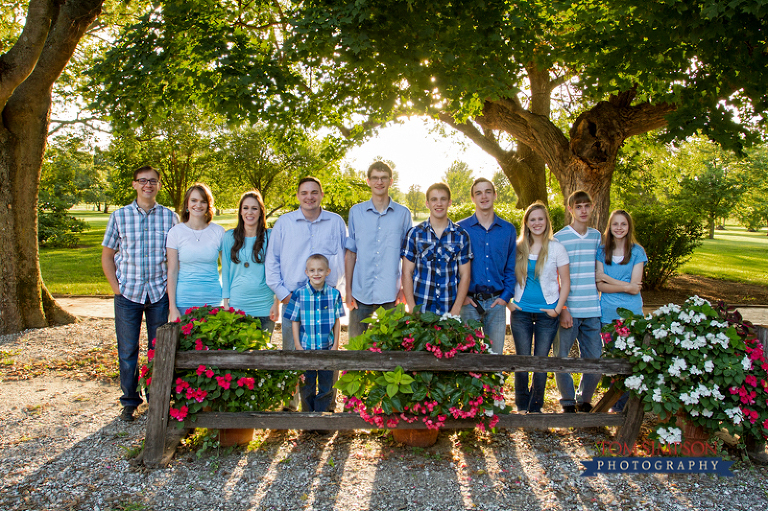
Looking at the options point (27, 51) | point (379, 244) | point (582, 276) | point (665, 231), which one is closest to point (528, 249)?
point (582, 276)

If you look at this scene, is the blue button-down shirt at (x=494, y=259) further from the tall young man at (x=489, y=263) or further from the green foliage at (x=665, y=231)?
the green foliage at (x=665, y=231)

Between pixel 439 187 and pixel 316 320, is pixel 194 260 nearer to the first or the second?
pixel 316 320

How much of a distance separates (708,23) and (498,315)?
340cm

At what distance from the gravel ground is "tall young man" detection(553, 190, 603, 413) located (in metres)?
0.40

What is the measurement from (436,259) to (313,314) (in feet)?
3.75

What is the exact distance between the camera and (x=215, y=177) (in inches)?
1071

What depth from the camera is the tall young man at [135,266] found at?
4.41 meters

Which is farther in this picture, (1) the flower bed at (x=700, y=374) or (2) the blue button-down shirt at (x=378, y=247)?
(2) the blue button-down shirt at (x=378, y=247)

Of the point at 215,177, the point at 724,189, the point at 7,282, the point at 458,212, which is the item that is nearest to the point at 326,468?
the point at 7,282

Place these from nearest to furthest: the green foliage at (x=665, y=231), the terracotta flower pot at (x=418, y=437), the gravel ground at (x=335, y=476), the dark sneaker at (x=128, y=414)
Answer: the gravel ground at (x=335, y=476), the terracotta flower pot at (x=418, y=437), the dark sneaker at (x=128, y=414), the green foliage at (x=665, y=231)

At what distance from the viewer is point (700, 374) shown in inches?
139

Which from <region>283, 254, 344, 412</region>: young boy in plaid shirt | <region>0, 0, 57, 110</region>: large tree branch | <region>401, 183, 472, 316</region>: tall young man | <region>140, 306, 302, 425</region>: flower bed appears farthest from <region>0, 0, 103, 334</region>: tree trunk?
<region>401, 183, 472, 316</region>: tall young man

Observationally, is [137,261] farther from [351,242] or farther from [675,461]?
[675,461]

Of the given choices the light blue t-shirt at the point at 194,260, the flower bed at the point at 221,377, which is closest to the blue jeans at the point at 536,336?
the flower bed at the point at 221,377
